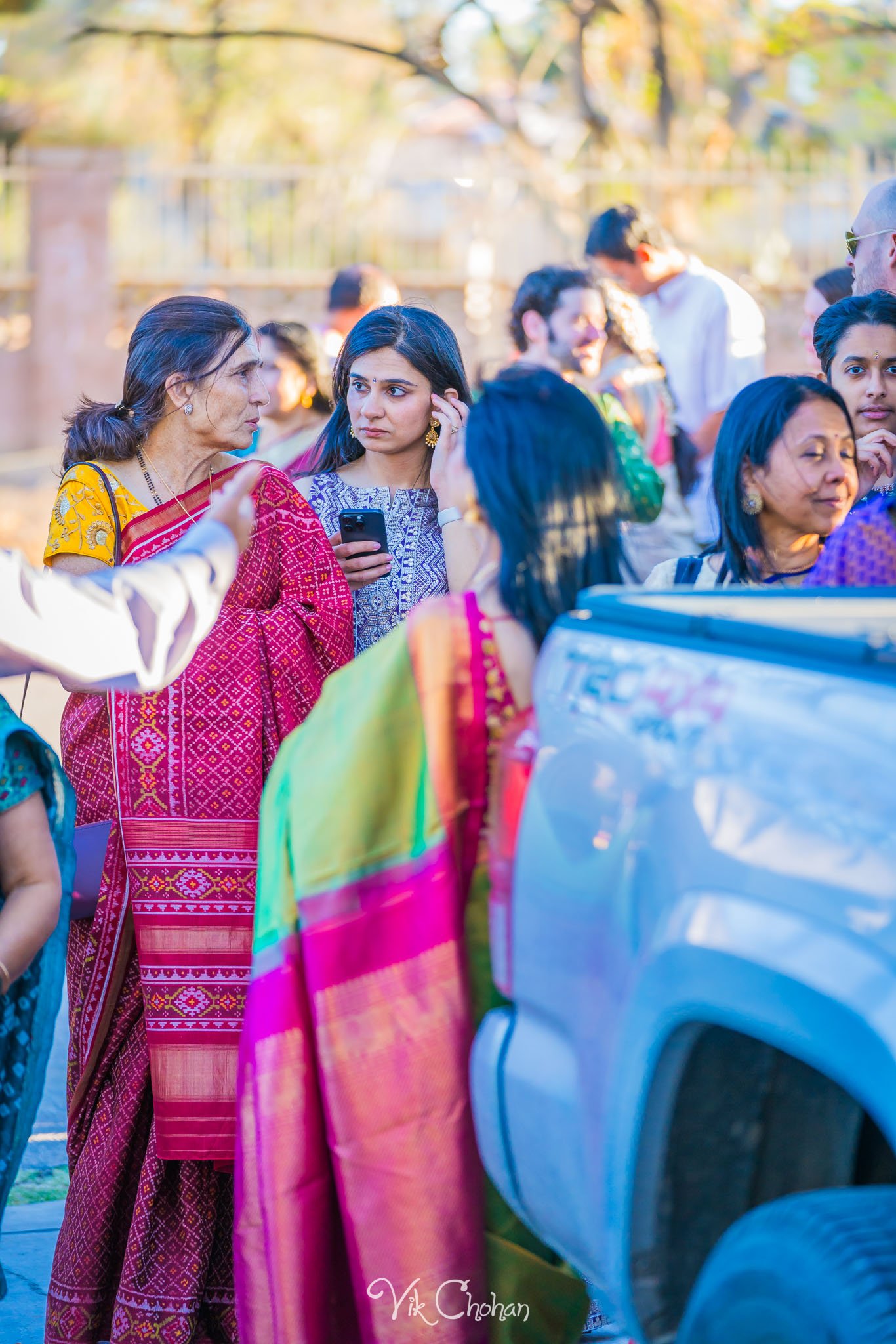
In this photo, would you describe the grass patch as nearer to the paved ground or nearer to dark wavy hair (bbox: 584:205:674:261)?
the paved ground

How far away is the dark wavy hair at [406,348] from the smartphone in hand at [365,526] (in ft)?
1.08

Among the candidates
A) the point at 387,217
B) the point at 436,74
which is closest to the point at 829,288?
the point at 387,217

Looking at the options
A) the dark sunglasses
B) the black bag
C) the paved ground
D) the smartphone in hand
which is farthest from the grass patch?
the black bag

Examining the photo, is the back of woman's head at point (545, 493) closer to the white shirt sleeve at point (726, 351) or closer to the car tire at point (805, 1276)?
the car tire at point (805, 1276)

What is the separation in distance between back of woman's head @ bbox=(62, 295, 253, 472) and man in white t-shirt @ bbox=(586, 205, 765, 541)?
3.45 metres

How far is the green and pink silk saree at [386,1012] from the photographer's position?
7.92 feet

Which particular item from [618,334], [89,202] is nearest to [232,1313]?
[618,334]

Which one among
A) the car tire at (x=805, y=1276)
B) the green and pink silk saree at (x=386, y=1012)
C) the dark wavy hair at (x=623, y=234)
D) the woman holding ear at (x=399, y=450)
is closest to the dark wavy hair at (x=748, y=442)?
the woman holding ear at (x=399, y=450)

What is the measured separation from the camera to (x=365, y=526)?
3713 millimetres

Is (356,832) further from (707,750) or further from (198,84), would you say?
(198,84)

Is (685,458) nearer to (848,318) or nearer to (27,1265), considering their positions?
(848,318)

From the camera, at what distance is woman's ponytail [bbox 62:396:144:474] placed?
137 inches

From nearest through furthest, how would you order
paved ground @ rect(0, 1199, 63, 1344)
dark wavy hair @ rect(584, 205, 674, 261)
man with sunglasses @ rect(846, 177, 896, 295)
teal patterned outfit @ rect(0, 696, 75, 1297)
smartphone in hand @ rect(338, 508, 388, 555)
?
teal patterned outfit @ rect(0, 696, 75, 1297) < paved ground @ rect(0, 1199, 63, 1344) < smartphone in hand @ rect(338, 508, 388, 555) < man with sunglasses @ rect(846, 177, 896, 295) < dark wavy hair @ rect(584, 205, 674, 261)

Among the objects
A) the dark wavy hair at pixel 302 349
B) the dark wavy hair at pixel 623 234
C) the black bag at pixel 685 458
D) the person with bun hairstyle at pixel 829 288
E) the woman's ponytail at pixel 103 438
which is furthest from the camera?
the black bag at pixel 685 458
